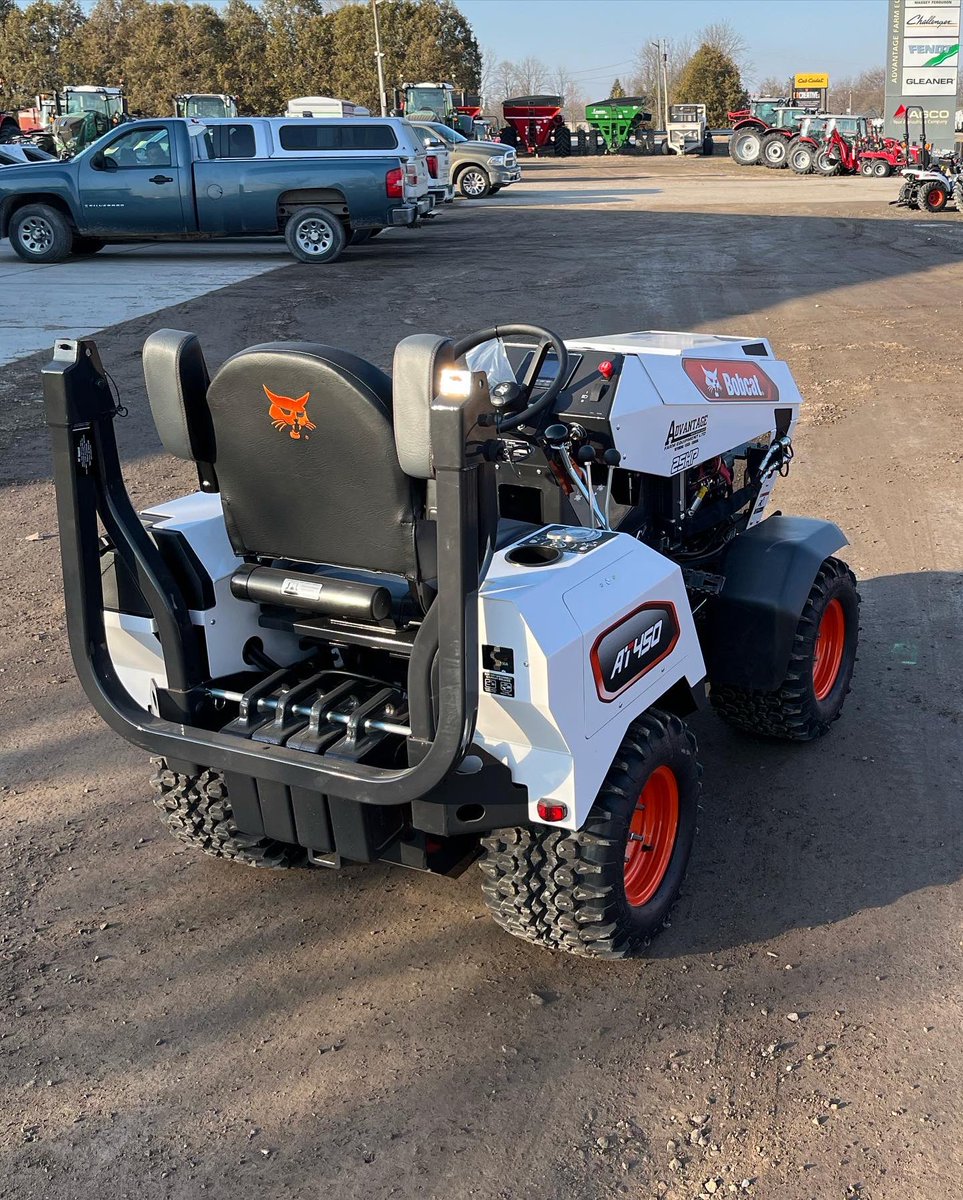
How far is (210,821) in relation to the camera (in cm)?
368

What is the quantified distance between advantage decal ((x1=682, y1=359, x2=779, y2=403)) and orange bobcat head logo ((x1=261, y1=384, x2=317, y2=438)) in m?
1.64

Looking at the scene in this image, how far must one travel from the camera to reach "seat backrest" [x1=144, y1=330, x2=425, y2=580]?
2773 mm

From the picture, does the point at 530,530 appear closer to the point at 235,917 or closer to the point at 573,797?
the point at 573,797

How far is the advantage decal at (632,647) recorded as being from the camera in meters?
2.95

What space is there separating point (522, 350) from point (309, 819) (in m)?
1.77

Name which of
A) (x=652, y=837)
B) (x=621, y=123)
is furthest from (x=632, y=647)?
(x=621, y=123)

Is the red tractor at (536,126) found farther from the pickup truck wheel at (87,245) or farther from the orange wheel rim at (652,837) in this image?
the orange wheel rim at (652,837)

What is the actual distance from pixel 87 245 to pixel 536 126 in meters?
38.2

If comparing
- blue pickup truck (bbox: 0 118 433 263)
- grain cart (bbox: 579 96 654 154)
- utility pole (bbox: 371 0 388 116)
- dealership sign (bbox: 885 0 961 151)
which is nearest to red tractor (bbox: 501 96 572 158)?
grain cart (bbox: 579 96 654 154)

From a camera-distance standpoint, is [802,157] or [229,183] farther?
[802,157]

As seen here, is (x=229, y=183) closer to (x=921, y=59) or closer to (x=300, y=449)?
(x=300, y=449)

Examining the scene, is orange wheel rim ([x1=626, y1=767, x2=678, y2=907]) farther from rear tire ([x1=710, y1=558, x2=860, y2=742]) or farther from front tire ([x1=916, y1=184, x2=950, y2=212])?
front tire ([x1=916, y1=184, x2=950, y2=212])

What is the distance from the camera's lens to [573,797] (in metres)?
2.89

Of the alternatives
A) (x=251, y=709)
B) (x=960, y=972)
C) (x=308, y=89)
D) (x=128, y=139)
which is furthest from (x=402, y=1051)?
(x=308, y=89)
